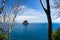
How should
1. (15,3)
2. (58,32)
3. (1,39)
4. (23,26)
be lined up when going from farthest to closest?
1. (23,26)
2. (15,3)
3. (1,39)
4. (58,32)

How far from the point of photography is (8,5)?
56.6ft

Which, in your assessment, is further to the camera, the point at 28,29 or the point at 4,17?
the point at 28,29

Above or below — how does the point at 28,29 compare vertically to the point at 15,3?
below

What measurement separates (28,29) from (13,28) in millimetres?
3031

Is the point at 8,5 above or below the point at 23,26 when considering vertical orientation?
above

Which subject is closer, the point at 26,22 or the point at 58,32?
the point at 58,32

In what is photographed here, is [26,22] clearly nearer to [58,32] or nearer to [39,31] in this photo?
[39,31]

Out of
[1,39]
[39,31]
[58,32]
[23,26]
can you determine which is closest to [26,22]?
[23,26]

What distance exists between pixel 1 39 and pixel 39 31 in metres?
6.90

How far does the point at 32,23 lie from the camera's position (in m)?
20.7

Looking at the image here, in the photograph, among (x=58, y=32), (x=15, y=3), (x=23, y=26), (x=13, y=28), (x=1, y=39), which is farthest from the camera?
(x=23, y=26)

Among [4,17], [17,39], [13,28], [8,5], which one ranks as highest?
[8,5]

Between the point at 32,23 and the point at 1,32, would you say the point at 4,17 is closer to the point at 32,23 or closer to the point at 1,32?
the point at 1,32

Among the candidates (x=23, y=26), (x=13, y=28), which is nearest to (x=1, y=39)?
(x=13, y=28)
